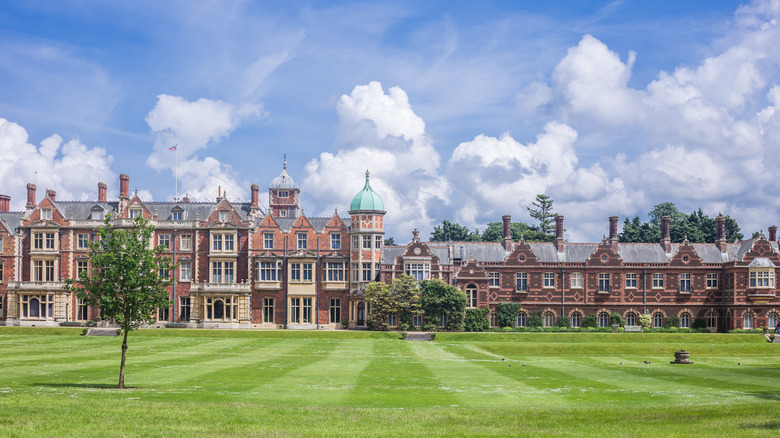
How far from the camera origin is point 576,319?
246 ft

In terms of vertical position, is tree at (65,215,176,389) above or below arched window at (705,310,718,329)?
above

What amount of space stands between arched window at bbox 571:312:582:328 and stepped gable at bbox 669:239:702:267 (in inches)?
429

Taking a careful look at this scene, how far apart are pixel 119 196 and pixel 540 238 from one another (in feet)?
210

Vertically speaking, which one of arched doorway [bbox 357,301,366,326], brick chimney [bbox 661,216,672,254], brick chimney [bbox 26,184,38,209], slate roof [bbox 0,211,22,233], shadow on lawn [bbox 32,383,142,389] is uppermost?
brick chimney [bbox 26,184,38,209]

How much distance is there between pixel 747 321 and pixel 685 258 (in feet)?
27.7

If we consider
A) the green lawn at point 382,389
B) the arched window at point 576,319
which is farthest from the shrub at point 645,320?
the green lawn at point 382,389

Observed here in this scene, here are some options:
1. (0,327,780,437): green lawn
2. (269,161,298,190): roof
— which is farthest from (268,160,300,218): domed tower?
(0,327,780,437): green lawn

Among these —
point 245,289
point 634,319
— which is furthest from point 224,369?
point 634,319

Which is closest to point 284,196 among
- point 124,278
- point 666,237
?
point 666,237

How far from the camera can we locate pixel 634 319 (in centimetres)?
7506

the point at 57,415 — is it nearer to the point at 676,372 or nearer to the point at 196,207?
the point at 676,372

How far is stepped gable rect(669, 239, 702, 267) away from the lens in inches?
2970

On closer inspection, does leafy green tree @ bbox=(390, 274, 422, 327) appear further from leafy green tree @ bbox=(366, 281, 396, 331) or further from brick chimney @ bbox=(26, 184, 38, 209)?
brick chimney @ bbox=(26, 184, 38, 209)

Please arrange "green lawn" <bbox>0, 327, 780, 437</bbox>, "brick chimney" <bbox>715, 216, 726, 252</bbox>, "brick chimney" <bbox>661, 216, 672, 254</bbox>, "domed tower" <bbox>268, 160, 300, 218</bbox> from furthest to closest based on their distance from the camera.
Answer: "domed tower" <bbox>268, 160, 300, 218</bbox>, "brick chimney" <bbox>715, 216, 726, 252</bbox>, "brick chimney" <bbox>661, 216, 672, 254</bbox>, "green lawn" <bbox>0, 327, 780, 437</bbox>
